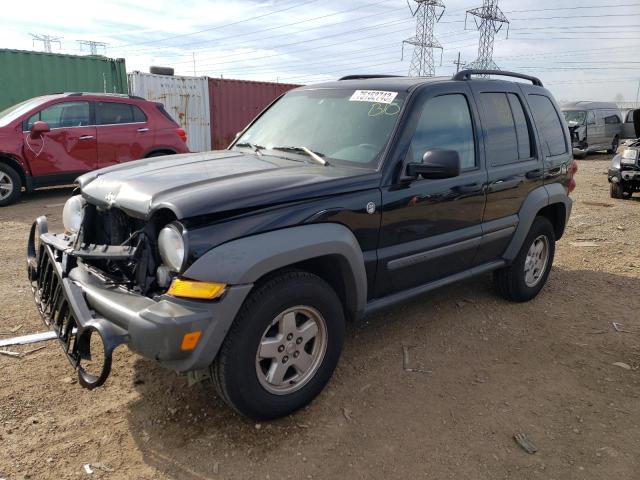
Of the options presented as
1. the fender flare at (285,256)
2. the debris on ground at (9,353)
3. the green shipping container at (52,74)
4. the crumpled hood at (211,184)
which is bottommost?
the debris on ground at (9,353)

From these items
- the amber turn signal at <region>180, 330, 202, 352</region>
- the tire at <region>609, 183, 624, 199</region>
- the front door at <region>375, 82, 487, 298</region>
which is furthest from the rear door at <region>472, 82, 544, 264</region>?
the tire at <region>609, 183, 624, 199</region>

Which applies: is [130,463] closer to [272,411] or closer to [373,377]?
[272,411]

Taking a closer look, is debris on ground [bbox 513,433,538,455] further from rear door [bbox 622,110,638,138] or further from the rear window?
rear door [bbox 622,110,638,138]

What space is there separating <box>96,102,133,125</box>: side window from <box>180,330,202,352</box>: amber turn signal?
25.1 ft

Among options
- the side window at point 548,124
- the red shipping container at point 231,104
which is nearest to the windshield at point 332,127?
the side window at point 548,124

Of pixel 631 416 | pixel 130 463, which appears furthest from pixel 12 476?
pixel 631 416

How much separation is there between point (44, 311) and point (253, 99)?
1380 cm

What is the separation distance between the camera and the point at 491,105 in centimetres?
391

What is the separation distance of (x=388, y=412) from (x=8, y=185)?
763 cm

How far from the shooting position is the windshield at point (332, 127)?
3203 mm

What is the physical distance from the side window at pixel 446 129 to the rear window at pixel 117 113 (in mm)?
6999

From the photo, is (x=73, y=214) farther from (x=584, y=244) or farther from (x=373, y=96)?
(x=584, y=244)

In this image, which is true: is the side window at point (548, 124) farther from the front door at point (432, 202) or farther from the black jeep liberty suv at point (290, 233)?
the front door at point (432, 202)

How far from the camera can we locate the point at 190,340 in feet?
7.34
